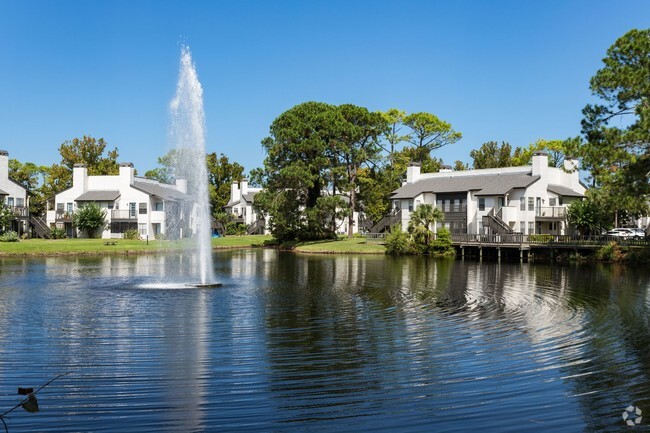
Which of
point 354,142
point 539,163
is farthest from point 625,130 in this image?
point 354,142

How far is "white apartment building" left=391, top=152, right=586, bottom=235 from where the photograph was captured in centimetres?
7050

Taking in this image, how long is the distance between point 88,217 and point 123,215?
5588 mm

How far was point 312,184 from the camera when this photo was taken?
7875cm

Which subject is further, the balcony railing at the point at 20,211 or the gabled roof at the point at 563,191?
the balcony railing at the point at 20,211

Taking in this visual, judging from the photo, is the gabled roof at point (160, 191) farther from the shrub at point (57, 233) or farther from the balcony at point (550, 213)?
the balcony at point (550, 213)

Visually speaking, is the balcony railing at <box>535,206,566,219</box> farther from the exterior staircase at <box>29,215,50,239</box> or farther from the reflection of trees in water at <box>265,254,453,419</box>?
the exterior staircase at <box>29,215,50,239</box>

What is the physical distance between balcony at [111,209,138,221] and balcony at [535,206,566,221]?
56175mm

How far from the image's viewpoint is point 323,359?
52.8ft

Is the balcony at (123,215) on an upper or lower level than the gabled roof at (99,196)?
lower

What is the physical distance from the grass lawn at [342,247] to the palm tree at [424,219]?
4.84 metres

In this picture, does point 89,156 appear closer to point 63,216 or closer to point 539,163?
point 63,216

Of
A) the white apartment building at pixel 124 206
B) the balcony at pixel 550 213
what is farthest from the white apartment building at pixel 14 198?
the balcony at pixel 550 213

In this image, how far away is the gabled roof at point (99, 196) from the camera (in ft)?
293

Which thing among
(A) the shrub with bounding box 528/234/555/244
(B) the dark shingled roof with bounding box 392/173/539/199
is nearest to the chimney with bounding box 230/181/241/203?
(B) the dark shingled roof with bounding box 392/173/539/199
